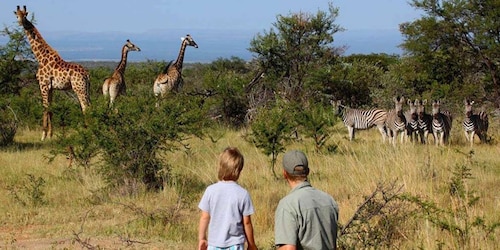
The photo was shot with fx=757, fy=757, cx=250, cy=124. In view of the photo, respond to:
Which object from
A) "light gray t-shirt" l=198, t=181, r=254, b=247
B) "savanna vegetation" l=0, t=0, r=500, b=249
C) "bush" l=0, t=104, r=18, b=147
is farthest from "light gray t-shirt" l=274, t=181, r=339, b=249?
"bush" l=0, t=104, r=18, b=147

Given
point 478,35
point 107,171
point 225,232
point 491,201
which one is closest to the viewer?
point 225,232

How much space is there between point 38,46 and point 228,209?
46.7ft

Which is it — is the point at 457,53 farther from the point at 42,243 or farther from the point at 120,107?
the point at 42,243

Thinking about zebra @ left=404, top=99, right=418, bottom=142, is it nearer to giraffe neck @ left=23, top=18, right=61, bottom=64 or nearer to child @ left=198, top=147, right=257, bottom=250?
giraffe neck @ left=23, top=18, right=61, bottom=64

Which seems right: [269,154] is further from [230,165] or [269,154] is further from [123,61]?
[123,61]

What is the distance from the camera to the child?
228 inches

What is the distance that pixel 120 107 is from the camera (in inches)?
452

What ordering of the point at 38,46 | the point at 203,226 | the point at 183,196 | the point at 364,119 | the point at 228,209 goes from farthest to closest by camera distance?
the point at 38,46 < the point at 364,119 < the point at 183,196 < the point at 203,226 < the point at 228,209

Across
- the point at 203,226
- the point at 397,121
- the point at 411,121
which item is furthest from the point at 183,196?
the point at 411,121

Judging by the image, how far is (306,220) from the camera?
16.6 feet

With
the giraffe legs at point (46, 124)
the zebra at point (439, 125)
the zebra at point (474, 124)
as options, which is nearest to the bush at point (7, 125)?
the giraffe legs at point (46, 124)

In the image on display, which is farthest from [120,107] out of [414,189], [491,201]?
[491,201]

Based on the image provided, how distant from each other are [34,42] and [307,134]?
8.28 m

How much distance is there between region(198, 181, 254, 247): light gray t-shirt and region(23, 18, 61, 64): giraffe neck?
13725 mm
